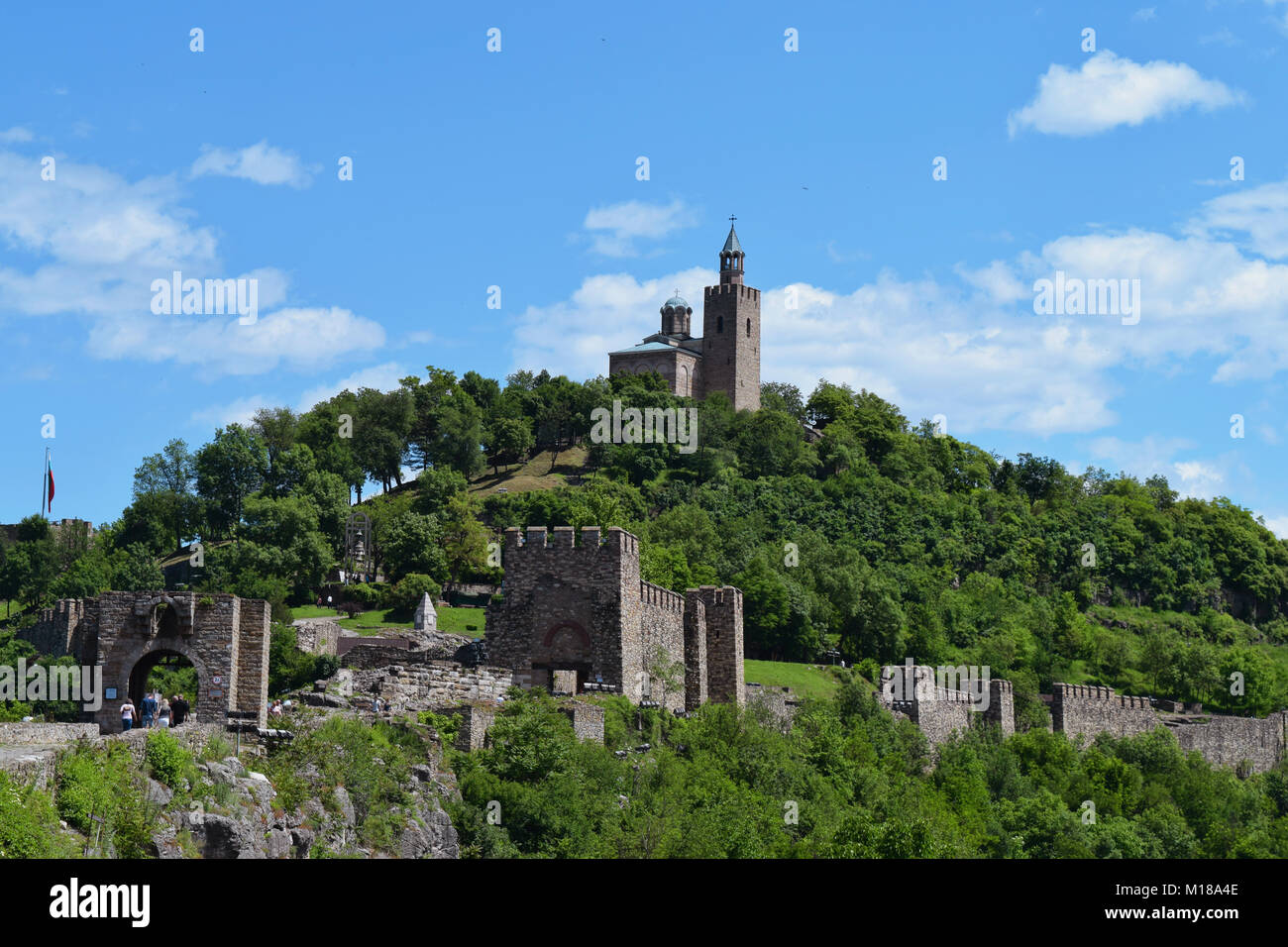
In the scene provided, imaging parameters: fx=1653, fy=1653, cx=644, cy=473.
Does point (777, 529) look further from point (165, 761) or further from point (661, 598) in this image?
point (165, 761)

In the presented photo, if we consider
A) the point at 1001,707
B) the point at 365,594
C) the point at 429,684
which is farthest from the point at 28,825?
the point at 365,594

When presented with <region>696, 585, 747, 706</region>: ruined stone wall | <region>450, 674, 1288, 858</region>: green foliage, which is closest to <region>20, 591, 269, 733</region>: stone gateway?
<region>450, 674, 1288, 858</region>: green foliage

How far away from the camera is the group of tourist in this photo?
26.7 m

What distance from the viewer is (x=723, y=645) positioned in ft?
151

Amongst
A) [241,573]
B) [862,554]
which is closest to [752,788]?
[241,573]

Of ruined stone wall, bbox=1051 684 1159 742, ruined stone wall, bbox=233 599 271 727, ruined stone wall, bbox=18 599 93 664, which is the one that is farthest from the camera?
ruined stone wall, bbox=1051 684 1159 742

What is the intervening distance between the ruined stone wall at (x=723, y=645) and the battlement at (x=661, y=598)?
3.24 feet

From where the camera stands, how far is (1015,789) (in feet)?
179

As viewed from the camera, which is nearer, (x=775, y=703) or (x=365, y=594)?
(x=775, y=703)

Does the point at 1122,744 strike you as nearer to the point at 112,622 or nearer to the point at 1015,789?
the point at 1015,789

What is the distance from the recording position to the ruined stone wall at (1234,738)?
7200 centimetres

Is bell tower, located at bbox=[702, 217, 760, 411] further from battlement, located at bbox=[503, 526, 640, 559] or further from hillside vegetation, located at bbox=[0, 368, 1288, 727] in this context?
battlement, located at bbox=[503, 526, 640, 559]

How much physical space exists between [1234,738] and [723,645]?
3812cm

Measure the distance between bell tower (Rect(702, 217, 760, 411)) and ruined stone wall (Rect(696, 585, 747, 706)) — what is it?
7571cm
